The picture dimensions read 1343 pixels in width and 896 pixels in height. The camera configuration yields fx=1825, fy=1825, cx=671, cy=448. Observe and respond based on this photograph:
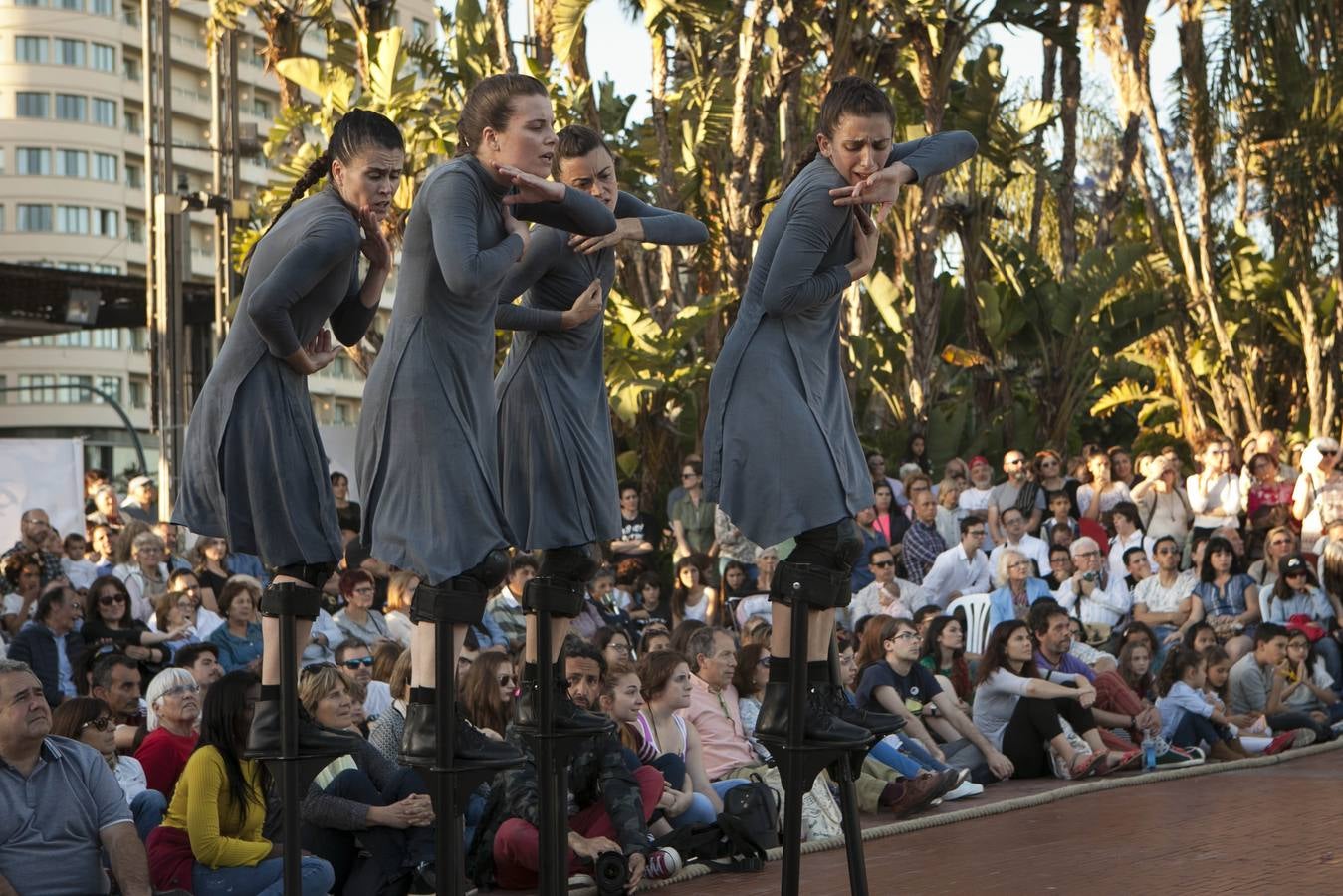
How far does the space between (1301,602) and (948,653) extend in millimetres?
3228

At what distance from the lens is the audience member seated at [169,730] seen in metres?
7.01

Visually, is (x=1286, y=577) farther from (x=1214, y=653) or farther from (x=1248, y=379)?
Answer: (x=1248, y=379)

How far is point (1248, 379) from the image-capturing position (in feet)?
63.8

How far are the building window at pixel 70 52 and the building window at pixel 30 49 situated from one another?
21.9 inches

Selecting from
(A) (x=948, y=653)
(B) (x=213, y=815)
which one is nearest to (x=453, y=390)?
(B) (x=213, y=815)

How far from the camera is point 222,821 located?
638 centimetres

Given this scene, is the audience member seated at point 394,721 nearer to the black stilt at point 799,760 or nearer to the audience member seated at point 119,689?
the audience member seated at point 119,689

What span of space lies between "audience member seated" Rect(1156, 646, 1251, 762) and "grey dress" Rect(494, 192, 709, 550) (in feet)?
21.0

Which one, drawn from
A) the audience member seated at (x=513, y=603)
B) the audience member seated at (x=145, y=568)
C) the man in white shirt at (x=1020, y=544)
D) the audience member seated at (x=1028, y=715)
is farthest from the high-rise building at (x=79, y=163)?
the audience member seated at (x=1028, y=715)

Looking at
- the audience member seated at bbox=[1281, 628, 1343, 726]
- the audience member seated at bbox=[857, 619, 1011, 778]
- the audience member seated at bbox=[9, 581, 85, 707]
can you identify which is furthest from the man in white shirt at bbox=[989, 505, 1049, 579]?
the audience member seated at bbox=[9, 581, 85, 707]

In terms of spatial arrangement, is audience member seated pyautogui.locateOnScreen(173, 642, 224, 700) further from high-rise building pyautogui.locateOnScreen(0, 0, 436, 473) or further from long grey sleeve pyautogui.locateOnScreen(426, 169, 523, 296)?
high-rise building pyautogui.locateOnScreen(0, 0, 436, 473)

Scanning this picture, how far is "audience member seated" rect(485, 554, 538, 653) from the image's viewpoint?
10445mm

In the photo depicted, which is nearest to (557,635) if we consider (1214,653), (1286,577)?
(1214,653)

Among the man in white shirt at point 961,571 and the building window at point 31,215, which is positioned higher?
the building window at point 31,215
